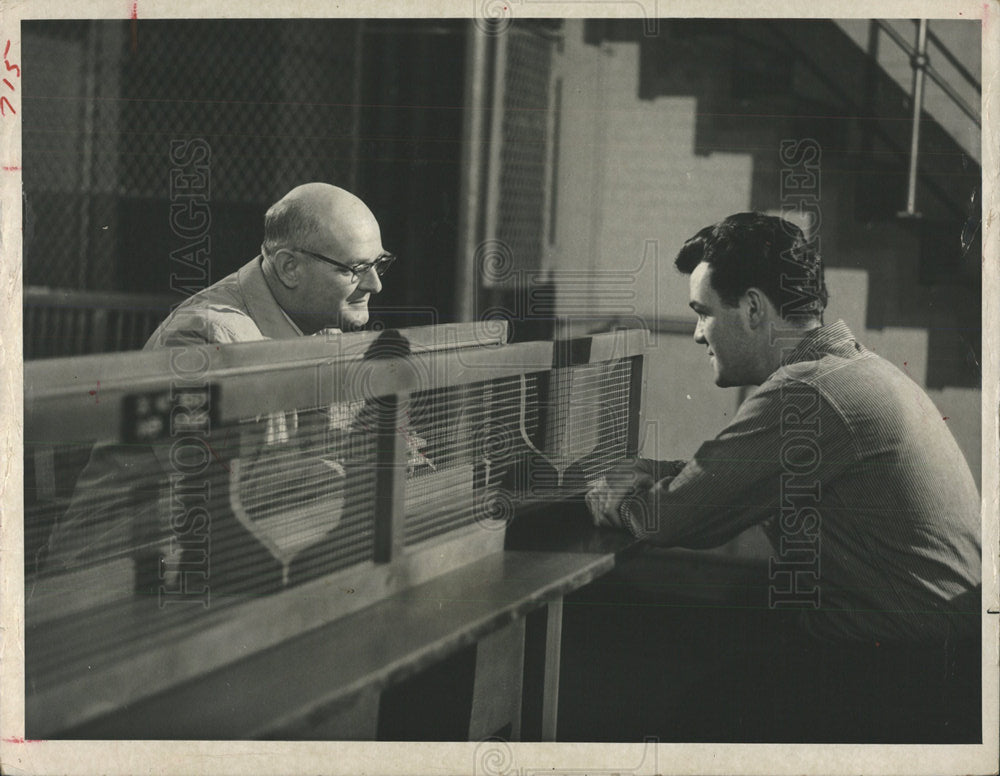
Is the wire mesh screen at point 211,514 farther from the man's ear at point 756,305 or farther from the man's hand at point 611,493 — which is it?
the man's ear at point 756,305

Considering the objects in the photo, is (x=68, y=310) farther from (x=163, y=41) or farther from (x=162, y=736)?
(x=162, y=736)

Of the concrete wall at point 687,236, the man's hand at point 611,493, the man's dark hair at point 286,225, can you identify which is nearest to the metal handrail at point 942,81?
the concrete wall at point 687,236

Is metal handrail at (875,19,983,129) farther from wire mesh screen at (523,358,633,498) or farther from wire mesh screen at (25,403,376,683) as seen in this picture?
wire mesh screen at (25,403,376,683)

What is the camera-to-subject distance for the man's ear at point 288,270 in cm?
175

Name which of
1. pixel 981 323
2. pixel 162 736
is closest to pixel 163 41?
pixel 162 736

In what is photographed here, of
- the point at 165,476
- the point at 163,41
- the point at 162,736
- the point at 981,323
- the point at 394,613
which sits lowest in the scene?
the point at 162,736

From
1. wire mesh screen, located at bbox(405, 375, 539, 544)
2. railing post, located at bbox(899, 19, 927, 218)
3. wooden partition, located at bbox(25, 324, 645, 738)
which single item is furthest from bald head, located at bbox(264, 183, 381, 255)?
railing post, located at bbox(899, 19, 927, 218)

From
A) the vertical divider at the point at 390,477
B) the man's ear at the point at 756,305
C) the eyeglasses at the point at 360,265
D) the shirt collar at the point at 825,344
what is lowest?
the vertical divider at the point at 390,477

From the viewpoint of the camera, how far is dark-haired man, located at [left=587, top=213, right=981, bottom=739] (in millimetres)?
1782

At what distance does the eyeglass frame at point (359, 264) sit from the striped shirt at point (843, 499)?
0.62 m

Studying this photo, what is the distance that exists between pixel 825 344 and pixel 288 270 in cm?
98

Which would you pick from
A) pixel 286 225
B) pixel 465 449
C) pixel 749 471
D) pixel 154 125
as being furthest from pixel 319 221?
pixel 749 471

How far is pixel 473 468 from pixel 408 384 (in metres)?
0.25

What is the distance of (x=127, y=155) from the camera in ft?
5.88
